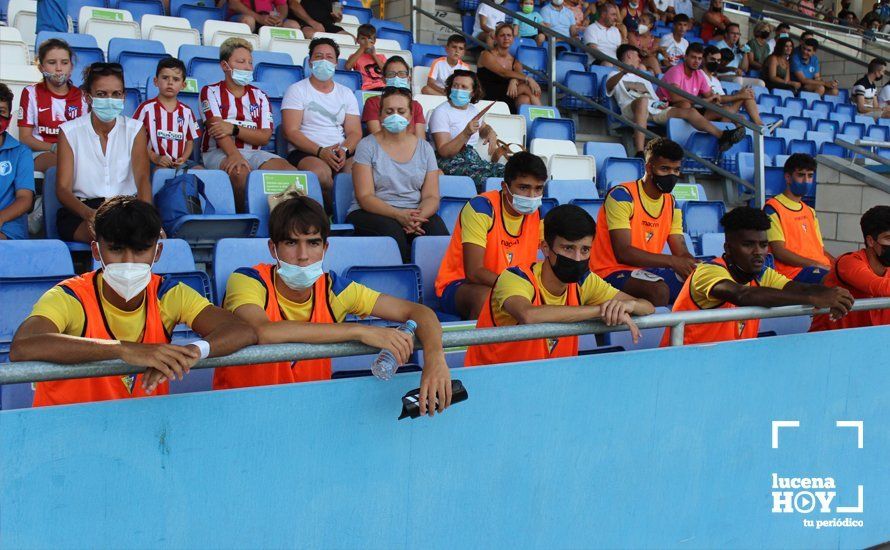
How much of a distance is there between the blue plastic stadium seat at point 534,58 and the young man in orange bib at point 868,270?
544cm

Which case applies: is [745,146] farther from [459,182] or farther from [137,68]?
[137,68]

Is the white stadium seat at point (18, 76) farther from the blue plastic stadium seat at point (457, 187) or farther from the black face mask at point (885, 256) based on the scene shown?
the black face mask at point (885, 256)

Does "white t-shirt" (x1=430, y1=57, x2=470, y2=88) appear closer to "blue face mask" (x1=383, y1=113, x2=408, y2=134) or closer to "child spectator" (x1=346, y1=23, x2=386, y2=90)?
"child spectator" (x1=346, y1=23, x2=386, y2=90)

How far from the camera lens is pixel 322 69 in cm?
629

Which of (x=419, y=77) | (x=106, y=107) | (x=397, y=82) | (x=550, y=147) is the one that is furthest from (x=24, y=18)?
(x=550, y=147)

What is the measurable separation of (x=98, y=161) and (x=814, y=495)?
3.88 m

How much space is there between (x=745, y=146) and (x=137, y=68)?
6.15 metres

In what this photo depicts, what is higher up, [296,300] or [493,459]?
[296,300]

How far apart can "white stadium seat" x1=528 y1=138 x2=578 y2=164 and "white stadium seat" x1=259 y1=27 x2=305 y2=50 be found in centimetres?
252

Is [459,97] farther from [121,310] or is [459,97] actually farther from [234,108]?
[121,310]

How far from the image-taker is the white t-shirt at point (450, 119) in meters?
6.78

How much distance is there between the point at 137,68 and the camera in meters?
6.69

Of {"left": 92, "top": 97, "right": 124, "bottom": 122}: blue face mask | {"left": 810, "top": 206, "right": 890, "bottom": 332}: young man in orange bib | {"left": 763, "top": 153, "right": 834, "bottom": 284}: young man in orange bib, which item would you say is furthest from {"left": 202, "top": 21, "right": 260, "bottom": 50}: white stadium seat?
{"left": 810, "top": 206, "right": 890, "bottom": 332}: young man in orange bib

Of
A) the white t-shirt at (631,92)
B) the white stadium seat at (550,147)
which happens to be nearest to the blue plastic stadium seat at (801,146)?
the white t-shirt at (631,92)
